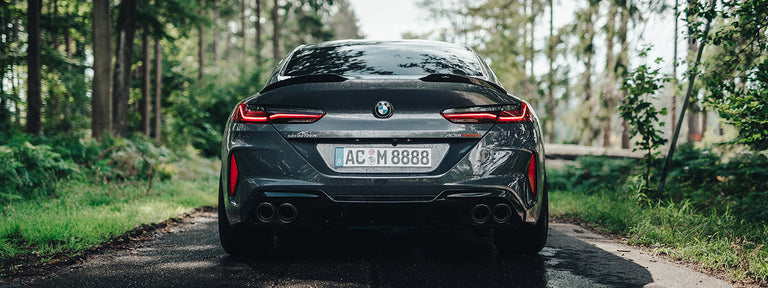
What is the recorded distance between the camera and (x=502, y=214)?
3082mm

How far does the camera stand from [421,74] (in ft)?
11.2

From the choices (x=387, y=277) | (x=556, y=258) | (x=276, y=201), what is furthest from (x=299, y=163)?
(x=556, y=258)

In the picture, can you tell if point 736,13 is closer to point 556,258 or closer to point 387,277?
point 556,258

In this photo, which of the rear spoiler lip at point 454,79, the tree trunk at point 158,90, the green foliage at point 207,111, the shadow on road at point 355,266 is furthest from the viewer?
the tree trunk at point 158,90

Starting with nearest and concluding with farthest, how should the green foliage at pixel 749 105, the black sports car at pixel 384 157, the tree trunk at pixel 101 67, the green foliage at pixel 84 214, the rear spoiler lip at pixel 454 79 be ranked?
the black sports car at pixel 384 157 → the rear spoiler lip at pixel 454 79 → the green foliage at pixel 84 214 → the green foliage at pixel 749 105 → the tree trunk at pixel 101 67

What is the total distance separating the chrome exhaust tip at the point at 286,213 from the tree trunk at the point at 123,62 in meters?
11.0

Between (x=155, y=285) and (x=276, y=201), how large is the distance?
2.60ft

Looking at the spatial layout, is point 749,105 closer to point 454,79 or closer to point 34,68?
point 454,79

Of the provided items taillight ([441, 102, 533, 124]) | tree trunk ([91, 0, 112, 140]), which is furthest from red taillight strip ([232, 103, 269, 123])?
tree trunk ([91, 0, 112, 140])

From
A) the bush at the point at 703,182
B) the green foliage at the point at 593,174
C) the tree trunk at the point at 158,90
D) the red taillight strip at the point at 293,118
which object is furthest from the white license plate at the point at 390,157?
the tree trunk at the point at 158,90

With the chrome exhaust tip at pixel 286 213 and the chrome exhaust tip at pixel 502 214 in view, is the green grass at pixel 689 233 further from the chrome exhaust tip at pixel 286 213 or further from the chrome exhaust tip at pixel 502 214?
the chrome exhaust tip at pixel 286 213

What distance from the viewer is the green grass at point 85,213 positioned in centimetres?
407

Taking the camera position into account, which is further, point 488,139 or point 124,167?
point 124,167

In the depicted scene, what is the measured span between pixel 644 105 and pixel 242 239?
492 cm
